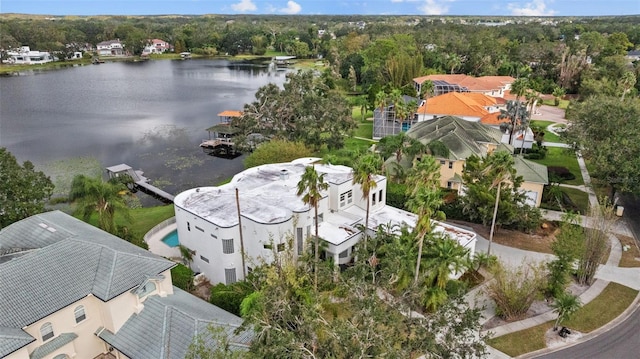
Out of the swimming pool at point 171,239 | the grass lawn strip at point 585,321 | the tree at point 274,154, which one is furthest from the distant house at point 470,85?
the swimming pool at point 171,239

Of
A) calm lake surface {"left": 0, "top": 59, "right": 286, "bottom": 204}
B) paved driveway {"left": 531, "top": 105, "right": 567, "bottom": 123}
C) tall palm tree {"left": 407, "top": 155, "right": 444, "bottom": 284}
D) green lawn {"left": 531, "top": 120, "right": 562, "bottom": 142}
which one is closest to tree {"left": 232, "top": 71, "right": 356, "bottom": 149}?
calm lake surface {"left": 0, "top": 59, "right": 286, "bottom": 204}

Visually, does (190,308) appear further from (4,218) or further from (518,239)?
(518,239)

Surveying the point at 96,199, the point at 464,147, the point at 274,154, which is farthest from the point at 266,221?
the point at 464,147

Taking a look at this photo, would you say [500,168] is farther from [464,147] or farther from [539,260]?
[464,147]

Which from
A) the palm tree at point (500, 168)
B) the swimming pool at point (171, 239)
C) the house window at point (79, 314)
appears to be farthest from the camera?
the swimming pool at point (171, 239)

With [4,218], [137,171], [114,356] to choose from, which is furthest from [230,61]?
[114,356]

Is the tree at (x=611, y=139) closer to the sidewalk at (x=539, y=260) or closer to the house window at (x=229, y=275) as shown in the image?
the sidewalk at (x=539, y=260)
